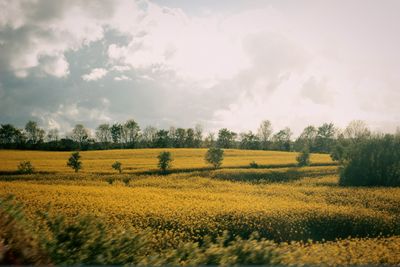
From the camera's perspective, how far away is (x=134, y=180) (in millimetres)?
38625

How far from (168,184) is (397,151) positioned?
1040 inches

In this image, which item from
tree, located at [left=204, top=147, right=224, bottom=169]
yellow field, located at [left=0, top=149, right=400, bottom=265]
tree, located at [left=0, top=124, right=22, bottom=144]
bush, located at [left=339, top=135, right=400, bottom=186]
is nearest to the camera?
yellow field, located at [left=0, top=149, right=400, bottom=265]

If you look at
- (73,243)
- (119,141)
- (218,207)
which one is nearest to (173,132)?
(119,141)

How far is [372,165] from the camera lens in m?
37.2

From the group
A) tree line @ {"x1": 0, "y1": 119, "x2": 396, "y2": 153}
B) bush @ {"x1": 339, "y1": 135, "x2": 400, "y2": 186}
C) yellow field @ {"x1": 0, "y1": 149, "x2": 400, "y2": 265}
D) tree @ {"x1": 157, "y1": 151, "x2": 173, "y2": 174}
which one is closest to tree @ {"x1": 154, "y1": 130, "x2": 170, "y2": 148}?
tree line @ {"x1": 0, "y1": 119, "x2": 396, "y2": 153}

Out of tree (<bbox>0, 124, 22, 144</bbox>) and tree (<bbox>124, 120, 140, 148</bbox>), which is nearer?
tree (<bbox>0, 124, 22, 144</bbox>)

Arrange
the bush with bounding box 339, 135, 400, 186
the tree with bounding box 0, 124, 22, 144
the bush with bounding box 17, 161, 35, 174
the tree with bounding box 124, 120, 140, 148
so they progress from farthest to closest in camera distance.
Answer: the tree with bounding box 124, 120, 140, 148, the tree with bounding box 0, 124, 22, 144, the bush with bounding box 17, 161, 35, 174, the bush with bounding box 339, 135, 400, 186

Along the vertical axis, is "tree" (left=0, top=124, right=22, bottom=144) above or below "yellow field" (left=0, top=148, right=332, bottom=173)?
above

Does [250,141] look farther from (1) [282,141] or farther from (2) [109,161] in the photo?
(2) [109,161]

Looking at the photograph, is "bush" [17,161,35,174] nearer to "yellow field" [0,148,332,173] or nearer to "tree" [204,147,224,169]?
"yellow field" [0,148,332,173]

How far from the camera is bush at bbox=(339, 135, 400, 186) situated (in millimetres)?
36406

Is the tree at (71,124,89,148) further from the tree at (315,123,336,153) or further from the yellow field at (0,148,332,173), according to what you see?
the tree at (315,123,336,153)

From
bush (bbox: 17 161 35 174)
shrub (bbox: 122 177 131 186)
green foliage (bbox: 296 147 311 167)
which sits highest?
bush (bbox: 17 161 35 174)

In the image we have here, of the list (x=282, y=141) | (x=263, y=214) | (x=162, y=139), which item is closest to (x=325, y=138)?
(x=282, y=141)
